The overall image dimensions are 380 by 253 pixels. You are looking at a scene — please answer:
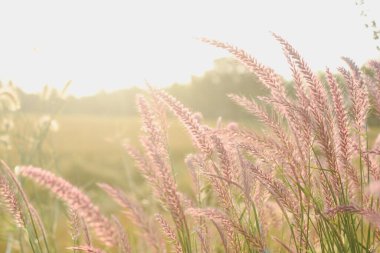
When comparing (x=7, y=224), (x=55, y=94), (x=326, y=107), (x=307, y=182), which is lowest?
(x=7, y=224)

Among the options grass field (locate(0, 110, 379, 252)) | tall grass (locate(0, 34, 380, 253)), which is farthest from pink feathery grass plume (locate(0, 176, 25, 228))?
grass field (locate(0, 110, 379, 252))

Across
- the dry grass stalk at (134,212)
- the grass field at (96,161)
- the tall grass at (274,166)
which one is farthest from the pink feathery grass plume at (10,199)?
the grass field at (96,161)

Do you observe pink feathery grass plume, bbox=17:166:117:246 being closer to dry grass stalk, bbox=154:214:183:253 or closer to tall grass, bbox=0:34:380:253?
tall grass, bbox=0:34:380:253

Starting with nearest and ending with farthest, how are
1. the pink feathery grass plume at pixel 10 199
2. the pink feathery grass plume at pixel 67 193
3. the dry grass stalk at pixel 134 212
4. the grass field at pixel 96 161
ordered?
the pink feathery grass plume at pixel 67 193
the pink feathery grass plume at pixel 10 199
the dry grass stalk at pixel 134 212
the grass field at pixel 96 161

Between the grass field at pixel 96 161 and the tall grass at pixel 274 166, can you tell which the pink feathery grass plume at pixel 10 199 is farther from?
the grass field at pixel 96 161

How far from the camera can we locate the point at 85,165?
514 inches

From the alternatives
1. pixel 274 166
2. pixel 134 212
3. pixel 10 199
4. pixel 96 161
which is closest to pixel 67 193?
pixel 10 199

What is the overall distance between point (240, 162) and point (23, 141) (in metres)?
2.50

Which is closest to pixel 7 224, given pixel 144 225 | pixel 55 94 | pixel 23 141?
pixel 23 141

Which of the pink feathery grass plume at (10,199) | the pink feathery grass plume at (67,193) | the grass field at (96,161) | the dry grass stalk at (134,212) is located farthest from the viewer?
the grass field at (96,161)

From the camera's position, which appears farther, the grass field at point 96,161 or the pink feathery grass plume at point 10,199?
the grass field at point 96,161

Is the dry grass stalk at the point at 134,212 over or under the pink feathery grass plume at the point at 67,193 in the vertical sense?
under

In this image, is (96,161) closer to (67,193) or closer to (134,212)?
(134,212)

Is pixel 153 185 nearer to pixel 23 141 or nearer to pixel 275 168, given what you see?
pixel 275 168
